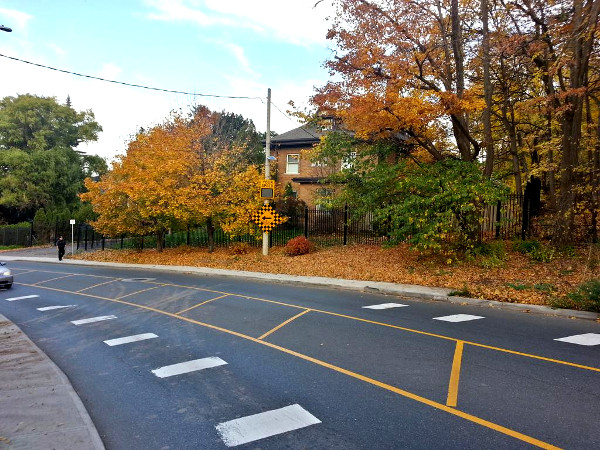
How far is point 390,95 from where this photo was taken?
14.8 m

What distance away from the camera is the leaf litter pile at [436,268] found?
12070 millimetres

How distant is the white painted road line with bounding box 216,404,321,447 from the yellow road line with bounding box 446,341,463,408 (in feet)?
5.18

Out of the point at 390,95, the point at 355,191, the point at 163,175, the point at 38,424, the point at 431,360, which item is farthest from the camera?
the point at 163,175

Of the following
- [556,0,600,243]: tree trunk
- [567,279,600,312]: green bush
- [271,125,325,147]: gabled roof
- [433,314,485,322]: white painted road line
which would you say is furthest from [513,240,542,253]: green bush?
[271,125,325,147]: gabled roof

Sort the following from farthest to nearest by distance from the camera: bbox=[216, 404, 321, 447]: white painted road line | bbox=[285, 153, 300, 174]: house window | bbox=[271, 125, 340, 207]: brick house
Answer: bbox=[285, 153, 300, 174]: house window
bbox=[271, 125, 340, 207]: brick house
bbox=[216, 404, 321, 447]: white painted road line

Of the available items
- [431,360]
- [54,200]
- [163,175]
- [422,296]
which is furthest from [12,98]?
[431,360]

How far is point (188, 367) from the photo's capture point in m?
6.39

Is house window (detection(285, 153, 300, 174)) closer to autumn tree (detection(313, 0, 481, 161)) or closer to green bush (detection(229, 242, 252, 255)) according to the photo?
green bush (detection(229, 242, 252, 255))

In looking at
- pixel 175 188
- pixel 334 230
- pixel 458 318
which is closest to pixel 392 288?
pixel 458 318

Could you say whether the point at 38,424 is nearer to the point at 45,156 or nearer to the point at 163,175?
the point at 163,175

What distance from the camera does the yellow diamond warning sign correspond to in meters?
22.1

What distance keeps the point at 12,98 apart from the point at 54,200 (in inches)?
449

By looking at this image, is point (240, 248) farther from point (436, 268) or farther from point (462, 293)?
point (462, 293)

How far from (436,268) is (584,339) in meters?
7.97
